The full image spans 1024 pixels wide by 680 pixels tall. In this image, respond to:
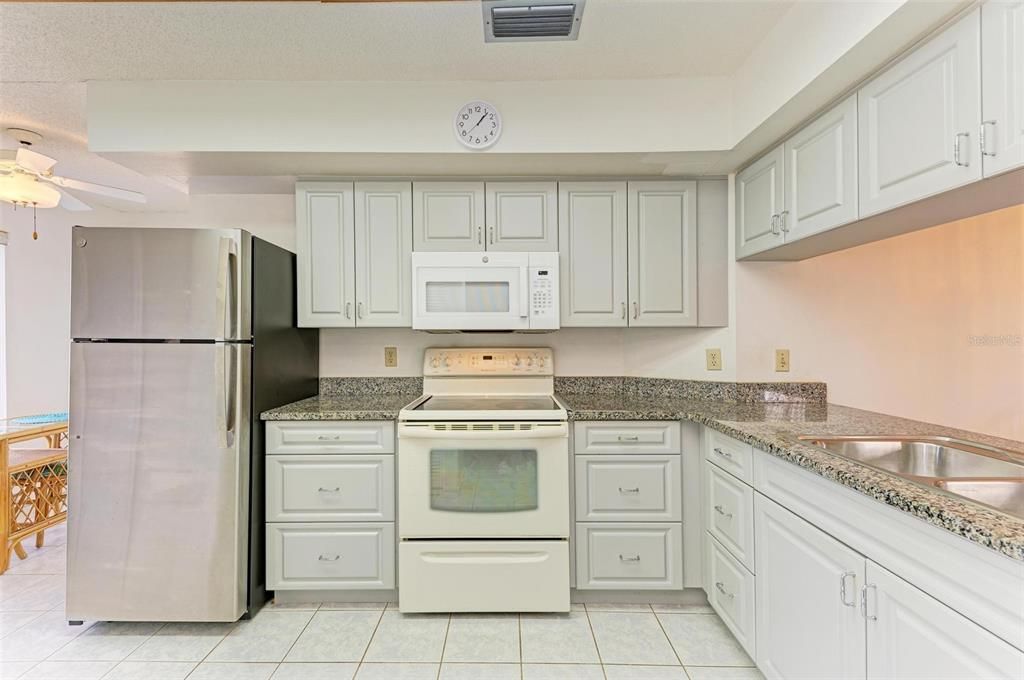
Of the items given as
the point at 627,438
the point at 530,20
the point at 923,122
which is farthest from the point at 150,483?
the point at 923,122

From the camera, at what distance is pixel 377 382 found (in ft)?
9.45

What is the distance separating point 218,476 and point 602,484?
167 centimetres

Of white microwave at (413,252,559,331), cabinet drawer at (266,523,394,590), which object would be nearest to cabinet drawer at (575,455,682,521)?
white microwave at (413,252,559,331)

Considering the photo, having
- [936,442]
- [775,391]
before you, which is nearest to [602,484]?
[775,391]

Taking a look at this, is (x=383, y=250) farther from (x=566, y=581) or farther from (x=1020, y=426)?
(x=1020, y=426)

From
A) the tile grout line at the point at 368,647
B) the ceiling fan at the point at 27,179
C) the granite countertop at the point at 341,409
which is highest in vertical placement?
the ceiling fan at the point at 27,179

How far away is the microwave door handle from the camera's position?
245 centimetres

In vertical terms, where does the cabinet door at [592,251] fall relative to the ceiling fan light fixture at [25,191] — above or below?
below

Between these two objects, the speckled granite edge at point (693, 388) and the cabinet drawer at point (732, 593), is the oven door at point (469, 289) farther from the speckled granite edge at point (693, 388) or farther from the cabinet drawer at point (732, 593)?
the cabinet drawer at point (732, 593)

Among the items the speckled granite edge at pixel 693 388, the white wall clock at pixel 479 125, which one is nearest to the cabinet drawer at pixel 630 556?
the speckled granite edge at pixel 693 388

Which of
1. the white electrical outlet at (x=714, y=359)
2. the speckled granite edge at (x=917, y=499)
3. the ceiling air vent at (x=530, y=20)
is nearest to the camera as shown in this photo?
the speckled granite edge at (x=917, y=499)

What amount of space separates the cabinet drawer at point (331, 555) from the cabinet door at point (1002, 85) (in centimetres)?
241

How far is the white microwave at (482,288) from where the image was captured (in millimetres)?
2447

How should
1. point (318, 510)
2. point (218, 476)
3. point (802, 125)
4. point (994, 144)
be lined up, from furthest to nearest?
point (318, 510)
point (218, 476)
point (802, 125)
point (994, 144)
